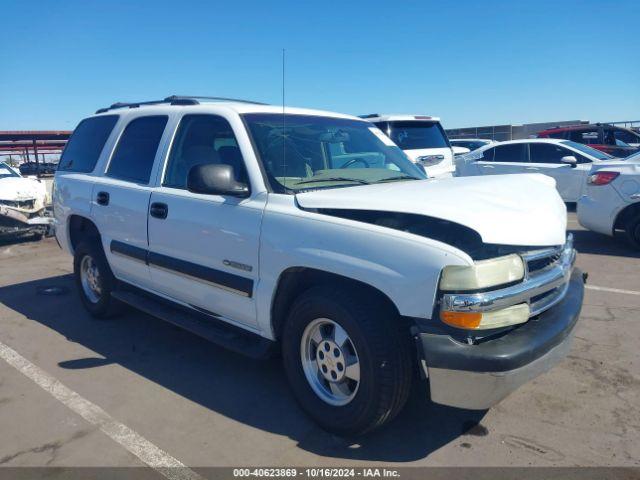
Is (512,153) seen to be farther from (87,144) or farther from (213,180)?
(213,180)

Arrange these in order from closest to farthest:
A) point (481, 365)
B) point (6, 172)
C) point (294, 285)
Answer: point (481, 365) → point (294, 285) → point (6, 172)

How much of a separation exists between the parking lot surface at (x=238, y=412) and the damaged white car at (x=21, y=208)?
5019 mm

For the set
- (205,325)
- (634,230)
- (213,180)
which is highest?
(213,180)

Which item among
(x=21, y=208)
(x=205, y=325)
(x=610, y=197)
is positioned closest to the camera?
(x=205, y=325)

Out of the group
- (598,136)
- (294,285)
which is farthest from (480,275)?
(598,136)

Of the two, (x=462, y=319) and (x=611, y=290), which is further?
(x=611, y=290)

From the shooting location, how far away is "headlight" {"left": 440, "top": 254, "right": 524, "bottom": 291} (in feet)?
8.30

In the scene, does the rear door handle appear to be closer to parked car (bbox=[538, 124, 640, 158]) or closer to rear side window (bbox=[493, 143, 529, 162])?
rear side window (bbox=[493, 143, 529, 162])

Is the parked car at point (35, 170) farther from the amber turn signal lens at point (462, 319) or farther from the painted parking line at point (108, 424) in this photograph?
the amber turn signal lens at point (462, 319)

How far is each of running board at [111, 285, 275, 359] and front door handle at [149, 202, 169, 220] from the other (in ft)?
2.38

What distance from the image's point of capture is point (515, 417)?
3.27m

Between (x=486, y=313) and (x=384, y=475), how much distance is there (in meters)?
1.00

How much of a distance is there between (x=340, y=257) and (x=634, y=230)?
633cm

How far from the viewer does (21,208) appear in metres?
9.45
